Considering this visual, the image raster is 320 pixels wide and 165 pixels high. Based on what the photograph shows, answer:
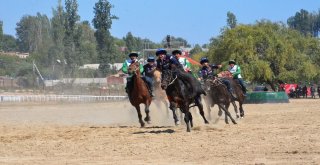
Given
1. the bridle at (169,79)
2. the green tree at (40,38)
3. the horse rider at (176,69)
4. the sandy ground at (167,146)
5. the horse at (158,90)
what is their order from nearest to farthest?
the sandy ground at (167,146)
the bridle at (169,79)
the horse rider at (176,69)
the horse at (158,90)
the green tree at (40,38)

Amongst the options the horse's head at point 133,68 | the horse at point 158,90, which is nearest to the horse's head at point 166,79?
the horse at point 158,90

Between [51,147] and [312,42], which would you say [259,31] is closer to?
[312,42]

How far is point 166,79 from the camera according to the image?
19656 mm

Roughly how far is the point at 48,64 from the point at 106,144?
112 meters

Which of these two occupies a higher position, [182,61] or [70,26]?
[70,26]

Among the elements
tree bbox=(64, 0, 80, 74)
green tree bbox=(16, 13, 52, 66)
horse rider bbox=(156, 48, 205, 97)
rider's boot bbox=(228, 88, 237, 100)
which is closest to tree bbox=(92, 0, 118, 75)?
tree bbox=(64, 0, 80, 74)

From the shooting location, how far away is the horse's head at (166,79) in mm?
19578

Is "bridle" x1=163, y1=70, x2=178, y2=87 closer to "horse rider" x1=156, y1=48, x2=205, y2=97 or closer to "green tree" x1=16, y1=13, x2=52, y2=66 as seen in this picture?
"horse rider" x1=156, y1=48, x2=205, y2=97

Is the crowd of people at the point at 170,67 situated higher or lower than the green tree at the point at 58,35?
lower

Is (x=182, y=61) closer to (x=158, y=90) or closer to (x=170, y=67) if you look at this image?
(x=158, y=90)

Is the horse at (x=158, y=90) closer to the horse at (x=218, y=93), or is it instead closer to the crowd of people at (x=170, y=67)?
the crowd of people at (x=170, y=67)

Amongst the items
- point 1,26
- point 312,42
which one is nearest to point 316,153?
point 312,42

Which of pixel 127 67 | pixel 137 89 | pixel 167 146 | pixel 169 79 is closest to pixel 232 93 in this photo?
pixel 127 67

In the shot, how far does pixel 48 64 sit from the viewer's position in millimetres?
126875
